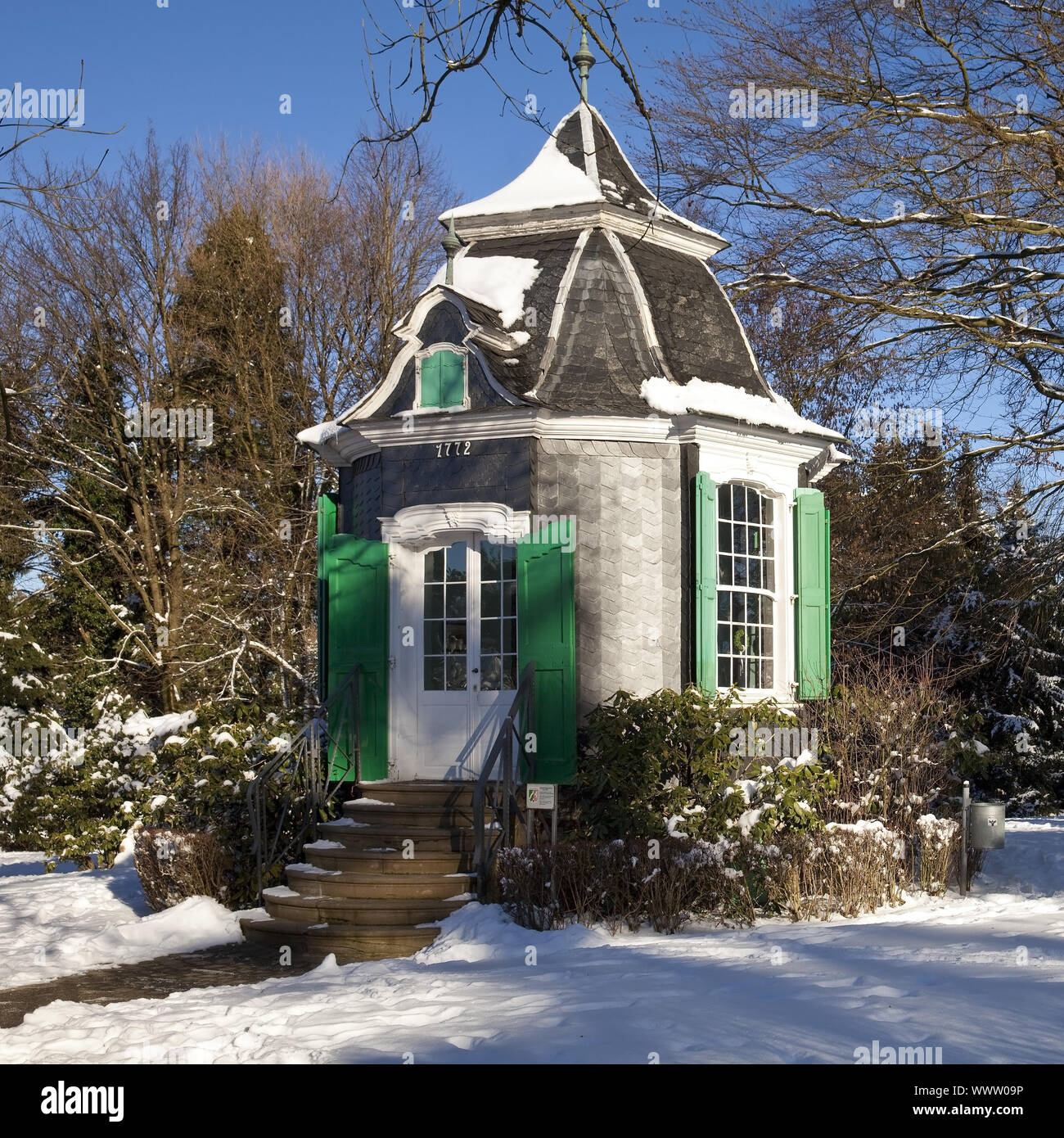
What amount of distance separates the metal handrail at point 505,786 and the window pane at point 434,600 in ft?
3.69

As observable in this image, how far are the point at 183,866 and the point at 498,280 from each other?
5769 mm

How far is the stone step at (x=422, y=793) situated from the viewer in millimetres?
10680

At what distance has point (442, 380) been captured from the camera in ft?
37.4

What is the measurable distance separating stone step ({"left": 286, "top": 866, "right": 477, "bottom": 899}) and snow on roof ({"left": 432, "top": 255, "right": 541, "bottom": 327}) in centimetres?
489

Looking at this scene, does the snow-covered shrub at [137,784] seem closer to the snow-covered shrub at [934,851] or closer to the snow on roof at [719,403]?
the snow on roof at [719,403]

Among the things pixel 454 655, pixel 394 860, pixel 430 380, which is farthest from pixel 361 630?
pixel 394 860

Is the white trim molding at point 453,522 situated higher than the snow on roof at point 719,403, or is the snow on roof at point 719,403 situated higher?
the snow on roof at point 719,403

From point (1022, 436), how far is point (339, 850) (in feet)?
28.2

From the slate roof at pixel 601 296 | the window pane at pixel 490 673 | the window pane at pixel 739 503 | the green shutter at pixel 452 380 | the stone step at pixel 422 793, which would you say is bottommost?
the stone step at pixel 422 793

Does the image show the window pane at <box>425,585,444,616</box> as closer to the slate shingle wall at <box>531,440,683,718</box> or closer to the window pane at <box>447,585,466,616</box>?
the window pane at <box>447,585,466,616</box>

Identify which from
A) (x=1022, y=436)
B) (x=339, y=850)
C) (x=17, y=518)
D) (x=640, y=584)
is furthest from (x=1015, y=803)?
(x=17, y=518)

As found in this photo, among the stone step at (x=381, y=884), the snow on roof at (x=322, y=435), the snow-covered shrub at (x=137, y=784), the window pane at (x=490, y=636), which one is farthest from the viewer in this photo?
the snow on roof at (x=322, y=435)

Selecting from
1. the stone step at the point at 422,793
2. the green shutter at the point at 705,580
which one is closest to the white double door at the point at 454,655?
the stone step at the point at 422,793

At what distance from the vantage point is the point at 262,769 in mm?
10773
